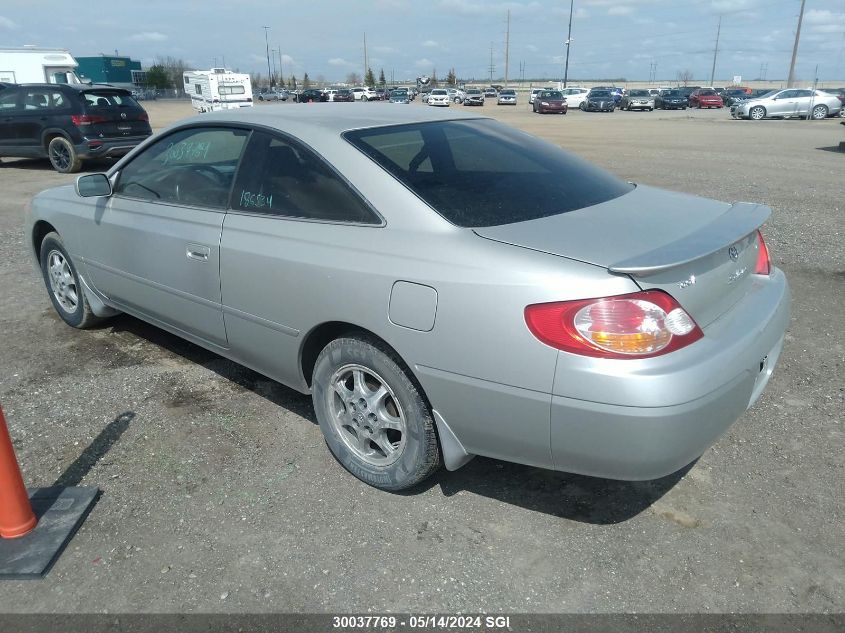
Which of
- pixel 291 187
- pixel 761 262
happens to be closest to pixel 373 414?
pixel 291 187

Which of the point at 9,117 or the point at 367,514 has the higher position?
the point at 9,117

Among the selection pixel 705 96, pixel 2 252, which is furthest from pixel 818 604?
pixel 705 96

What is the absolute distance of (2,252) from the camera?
728 cm

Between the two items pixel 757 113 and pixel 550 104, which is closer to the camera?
pixel 757 113

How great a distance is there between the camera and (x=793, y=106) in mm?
32031

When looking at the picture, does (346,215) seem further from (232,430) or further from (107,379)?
(107,379)

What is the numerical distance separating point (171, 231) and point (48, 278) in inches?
81.1

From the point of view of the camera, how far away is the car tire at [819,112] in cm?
3167

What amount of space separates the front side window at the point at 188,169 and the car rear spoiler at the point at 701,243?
210cm

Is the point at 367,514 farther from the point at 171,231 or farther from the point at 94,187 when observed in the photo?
the point at 94,187

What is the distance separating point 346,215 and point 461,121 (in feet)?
3.76

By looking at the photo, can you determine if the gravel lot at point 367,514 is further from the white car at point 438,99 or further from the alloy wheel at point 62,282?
the white car at point 438,99

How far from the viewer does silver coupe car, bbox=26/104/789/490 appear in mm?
2213

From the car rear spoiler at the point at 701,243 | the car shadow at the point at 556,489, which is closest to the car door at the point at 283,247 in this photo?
the car shadow at the point at 556,489
